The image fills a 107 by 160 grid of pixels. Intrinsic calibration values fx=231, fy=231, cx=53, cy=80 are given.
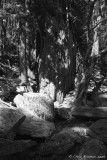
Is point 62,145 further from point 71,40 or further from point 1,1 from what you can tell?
point 1,1

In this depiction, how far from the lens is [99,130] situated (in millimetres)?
4695

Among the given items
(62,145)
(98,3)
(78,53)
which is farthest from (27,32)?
(62,145)

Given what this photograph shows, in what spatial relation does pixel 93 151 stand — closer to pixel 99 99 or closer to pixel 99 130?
pixel 99 130

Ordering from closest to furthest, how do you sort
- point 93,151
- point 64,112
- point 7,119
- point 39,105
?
point 93,151, point 7,119, point 39,105, point 64,112

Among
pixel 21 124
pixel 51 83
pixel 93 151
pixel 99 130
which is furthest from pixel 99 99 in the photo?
pixel 21 124

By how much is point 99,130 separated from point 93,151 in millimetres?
645

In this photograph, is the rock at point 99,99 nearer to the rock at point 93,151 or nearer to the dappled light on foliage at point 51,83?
the dappled light on foliage at point 51,83

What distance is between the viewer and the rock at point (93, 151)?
4035 mm

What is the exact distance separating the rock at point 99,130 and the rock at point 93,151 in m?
0.18

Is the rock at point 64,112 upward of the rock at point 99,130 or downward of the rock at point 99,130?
downward

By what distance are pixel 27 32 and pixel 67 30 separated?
4.46 feet

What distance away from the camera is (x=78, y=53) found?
7227 millimetres

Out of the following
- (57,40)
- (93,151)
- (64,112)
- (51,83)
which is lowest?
(64,112)

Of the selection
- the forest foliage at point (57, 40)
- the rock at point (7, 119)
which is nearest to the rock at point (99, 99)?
the forest foliage at point (57, 40)
